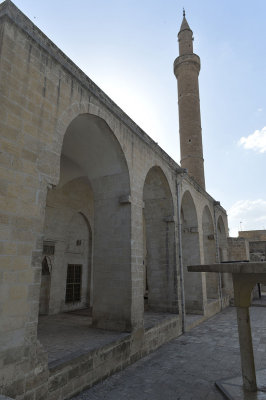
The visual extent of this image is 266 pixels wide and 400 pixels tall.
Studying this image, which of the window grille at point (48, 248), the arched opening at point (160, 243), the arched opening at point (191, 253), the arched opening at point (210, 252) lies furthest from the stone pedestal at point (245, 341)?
the arched opening at point (210, 252)

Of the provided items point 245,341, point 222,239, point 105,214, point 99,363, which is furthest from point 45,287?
point 222,239

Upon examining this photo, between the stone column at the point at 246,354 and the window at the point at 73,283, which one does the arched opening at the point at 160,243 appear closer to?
the window at the point at 73,283

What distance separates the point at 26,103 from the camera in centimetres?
435

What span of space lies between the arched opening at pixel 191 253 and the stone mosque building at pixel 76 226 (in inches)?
1.8

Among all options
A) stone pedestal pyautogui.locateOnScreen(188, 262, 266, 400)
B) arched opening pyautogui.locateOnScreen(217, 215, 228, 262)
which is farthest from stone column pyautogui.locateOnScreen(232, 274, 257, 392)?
arched opening pyautogui.locateOnScreen(217, 215, 228, 262)

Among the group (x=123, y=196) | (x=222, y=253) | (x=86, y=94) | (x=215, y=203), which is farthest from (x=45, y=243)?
(x=222, y=253)

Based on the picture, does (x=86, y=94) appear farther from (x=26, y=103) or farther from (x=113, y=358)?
(x=113, y=358)

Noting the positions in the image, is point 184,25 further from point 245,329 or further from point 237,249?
point 245,329

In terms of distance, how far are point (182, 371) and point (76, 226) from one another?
261 inches

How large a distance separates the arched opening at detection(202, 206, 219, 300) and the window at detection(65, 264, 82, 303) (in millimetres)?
7290

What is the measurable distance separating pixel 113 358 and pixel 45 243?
4.97 meters

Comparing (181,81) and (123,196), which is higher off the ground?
(181,81)

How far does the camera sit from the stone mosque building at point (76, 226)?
3.88 meters

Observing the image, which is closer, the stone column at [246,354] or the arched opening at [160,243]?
the stone column at [246,354]
